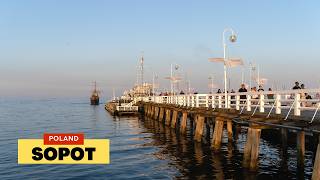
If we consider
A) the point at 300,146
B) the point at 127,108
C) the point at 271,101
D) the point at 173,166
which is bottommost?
the point at 173,166

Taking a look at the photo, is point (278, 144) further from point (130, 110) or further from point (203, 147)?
point (130, 110)

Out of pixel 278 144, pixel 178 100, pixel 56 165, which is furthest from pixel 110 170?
pixel 178 100

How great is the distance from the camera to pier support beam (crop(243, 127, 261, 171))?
15.9m

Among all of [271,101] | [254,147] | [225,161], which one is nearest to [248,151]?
[254,147]

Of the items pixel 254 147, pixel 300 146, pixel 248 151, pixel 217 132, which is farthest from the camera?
pixel 217 132

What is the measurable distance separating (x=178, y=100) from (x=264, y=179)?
23280mm

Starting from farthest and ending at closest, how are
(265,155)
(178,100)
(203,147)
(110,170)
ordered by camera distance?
1. (178,100)
2. (203,147)
3. (265,155)
4. (110,170)

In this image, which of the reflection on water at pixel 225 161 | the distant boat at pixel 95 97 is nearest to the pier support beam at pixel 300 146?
the reflection on water at pixel 225 161

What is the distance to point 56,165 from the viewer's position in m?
19.9

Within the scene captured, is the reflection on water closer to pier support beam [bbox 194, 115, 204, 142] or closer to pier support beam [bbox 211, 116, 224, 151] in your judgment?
pier support beam [bbox 211, 116, 224, 151]

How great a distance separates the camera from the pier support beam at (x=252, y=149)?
1588cm

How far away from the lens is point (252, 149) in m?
16.0

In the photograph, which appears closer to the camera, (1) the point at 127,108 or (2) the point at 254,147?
(2) the point at 254,147

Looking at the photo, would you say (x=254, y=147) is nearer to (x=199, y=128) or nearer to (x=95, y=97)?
(x=199, y=128)
